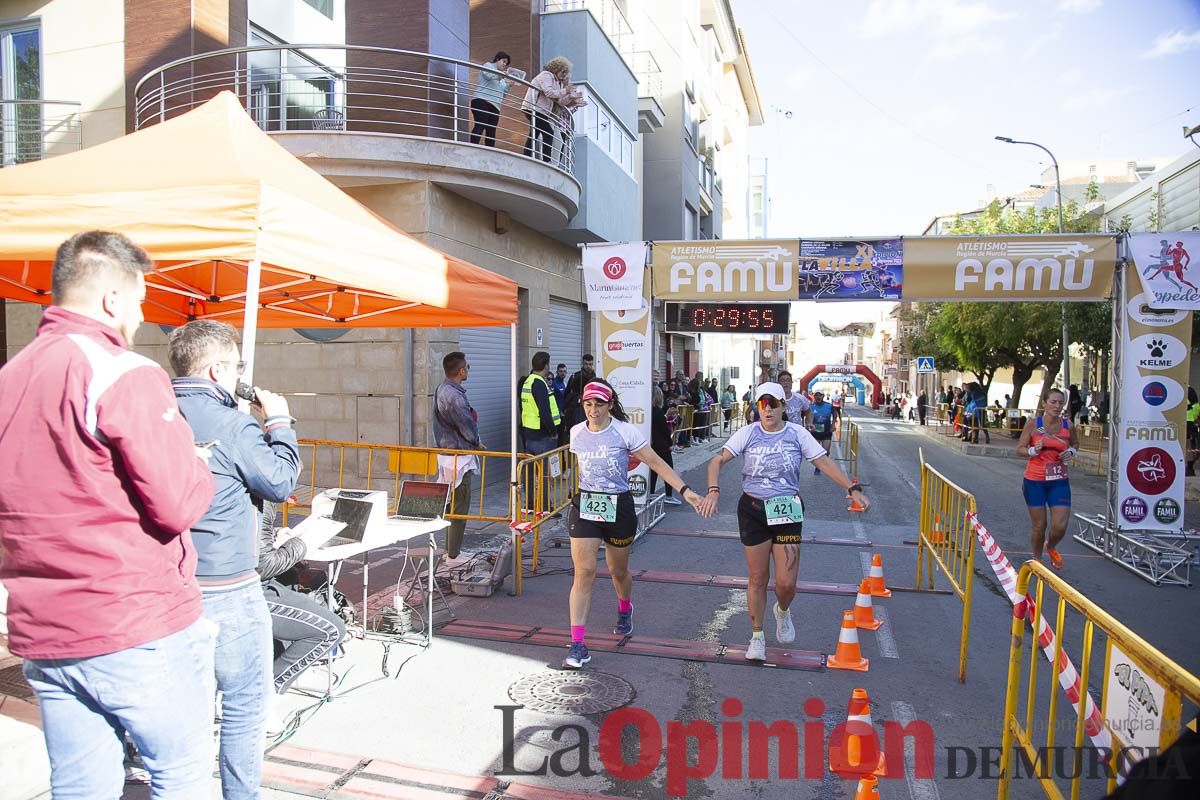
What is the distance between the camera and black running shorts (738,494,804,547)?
221 inches

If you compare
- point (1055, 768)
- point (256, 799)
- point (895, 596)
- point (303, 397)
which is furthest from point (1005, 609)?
point (303, 397)

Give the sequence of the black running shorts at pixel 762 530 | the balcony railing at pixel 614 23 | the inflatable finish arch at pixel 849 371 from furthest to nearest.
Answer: the inflatable finish arch at pixel 849 371 → the balcony railing at pixel 614 23 → the black running shorts at pixel 762 530

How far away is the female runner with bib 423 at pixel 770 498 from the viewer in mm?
5562

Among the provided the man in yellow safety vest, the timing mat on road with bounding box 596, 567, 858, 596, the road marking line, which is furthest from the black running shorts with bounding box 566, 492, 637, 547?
the man in yellow safety vest

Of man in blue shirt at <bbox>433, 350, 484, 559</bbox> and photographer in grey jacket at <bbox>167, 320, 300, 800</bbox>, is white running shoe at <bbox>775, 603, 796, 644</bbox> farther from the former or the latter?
photographer in grey jacket at <bbox>167, 320, 300, 800</bbox>

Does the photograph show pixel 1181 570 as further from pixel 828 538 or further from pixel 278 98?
pixel 278 98

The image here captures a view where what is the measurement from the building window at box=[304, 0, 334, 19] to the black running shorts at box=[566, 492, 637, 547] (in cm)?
1283

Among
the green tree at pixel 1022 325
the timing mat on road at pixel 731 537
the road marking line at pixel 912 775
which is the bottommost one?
the road marking line at pixel 912 775

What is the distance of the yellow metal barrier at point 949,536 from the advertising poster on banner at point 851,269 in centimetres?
263

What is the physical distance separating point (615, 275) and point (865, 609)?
5.40 metres

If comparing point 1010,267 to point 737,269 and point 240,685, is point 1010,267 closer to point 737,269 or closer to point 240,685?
point 737,269

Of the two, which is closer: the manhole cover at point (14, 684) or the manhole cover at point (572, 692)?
the manhole cover at point (14, 684)

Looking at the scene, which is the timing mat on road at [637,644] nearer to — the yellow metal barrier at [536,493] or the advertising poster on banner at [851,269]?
the yellow metal barrier at [536,493]

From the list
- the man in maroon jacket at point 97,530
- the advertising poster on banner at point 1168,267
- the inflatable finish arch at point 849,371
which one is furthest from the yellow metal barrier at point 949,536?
the inflatable finish arch at point 849,371
